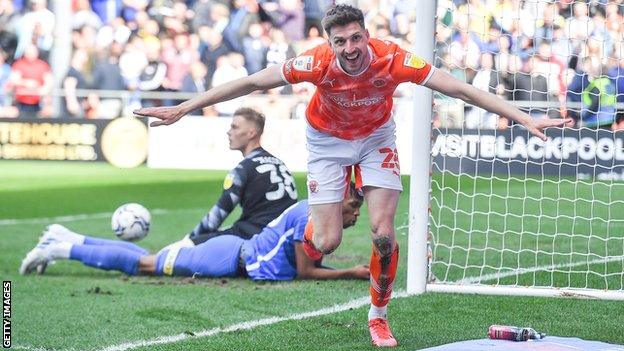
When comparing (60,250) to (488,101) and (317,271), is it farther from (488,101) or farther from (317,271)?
(488,101)

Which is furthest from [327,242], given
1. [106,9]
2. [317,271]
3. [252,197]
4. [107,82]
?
[106,9]

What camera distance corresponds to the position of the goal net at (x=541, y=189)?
9.45 meters

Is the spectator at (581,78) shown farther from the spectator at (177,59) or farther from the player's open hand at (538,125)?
Result: the spectator at (177,59)

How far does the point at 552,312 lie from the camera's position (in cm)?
795

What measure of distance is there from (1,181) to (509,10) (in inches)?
374

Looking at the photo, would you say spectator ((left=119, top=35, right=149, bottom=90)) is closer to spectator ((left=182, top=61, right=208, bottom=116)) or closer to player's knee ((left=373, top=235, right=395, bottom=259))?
spectator ((left=182, top=61, right=208, bottom=116))

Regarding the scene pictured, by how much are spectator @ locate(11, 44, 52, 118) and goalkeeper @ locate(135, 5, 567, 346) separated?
17.5 m

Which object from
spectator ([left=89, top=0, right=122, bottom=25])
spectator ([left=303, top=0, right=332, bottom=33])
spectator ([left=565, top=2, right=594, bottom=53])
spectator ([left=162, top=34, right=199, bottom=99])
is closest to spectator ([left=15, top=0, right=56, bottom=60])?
spectator ([left=89, top=0, right=122, bottom=25])

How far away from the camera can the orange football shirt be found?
21.5ft

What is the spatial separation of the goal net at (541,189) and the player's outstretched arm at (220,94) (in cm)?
242

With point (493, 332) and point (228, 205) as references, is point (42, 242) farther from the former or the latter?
point (493, 332)

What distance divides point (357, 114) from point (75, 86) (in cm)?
1826

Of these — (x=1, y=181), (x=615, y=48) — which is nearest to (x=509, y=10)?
(x=615, y=48)

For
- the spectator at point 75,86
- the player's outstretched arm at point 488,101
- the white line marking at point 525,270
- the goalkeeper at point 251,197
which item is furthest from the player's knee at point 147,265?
the spectator at point 75,86
